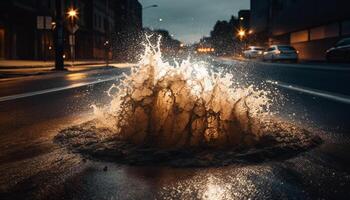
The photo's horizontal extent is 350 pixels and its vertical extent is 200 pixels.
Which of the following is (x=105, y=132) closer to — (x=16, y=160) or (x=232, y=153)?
(x=16, y=160)

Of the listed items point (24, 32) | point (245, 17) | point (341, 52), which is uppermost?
point (245, 17)

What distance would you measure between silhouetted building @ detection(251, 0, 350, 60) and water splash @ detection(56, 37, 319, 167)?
37.0m

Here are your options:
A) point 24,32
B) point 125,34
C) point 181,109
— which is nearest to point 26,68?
point 24,32

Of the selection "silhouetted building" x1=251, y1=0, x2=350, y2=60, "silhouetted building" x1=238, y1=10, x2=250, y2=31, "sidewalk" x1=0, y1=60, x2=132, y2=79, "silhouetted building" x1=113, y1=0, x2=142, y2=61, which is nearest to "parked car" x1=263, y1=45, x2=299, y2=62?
"silhouetted building" x1=251, y1=0, x2=350, y2=60

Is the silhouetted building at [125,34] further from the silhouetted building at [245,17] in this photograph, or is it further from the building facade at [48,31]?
the silhouetted building at [245,17]

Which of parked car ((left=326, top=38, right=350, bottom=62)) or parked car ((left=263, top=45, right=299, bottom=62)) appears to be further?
parked car ((left=263, top=45, right=299, bottom=62))

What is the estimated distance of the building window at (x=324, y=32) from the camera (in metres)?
43.5

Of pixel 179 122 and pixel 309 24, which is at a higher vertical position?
pixel 309 24

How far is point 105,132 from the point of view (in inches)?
239

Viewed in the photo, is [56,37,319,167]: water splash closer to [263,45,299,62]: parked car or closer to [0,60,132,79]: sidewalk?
[0,60,132,79]: sidewalk

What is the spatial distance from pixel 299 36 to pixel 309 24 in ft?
20.4

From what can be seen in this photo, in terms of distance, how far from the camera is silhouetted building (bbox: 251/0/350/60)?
42128 millimetres

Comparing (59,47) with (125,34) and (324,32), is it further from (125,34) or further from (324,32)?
(125,34)

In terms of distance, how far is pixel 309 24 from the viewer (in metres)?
50.8
